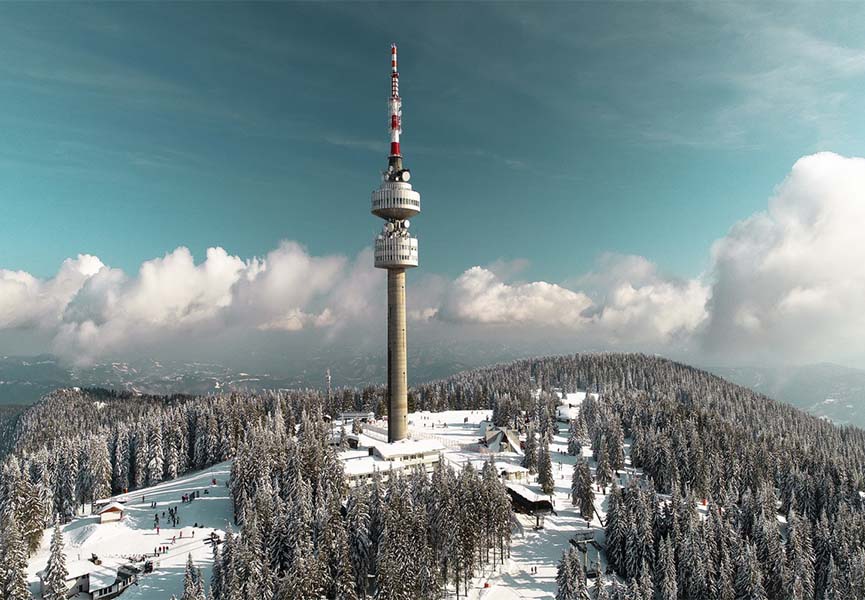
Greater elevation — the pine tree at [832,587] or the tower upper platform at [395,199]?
the tower upper platform at [395,199]

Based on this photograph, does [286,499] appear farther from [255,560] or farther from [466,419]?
[466,419]

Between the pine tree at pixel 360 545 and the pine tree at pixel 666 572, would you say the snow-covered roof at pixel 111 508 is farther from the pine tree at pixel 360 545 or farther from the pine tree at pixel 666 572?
the pine tree at pixel 666 572

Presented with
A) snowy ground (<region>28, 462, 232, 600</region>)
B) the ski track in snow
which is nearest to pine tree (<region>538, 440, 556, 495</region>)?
the ski track in snow

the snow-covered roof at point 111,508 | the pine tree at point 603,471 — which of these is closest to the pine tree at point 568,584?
the pine tree at point 603,471

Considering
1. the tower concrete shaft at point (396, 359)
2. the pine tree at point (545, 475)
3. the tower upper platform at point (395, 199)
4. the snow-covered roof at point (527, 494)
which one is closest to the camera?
the snow-covered roof at point (527, 494)

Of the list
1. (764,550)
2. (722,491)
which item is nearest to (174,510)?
(764,550)

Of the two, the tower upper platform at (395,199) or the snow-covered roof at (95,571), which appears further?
the tower upper platform at (395,199)

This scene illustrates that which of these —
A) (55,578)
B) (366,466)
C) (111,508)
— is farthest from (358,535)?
(111,508)
